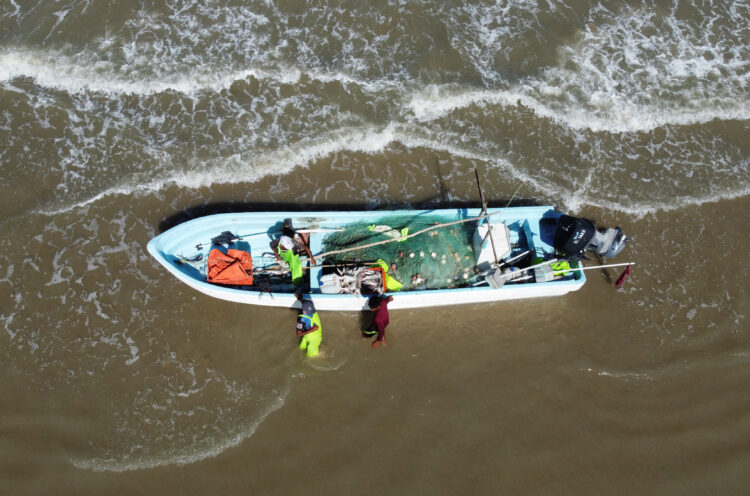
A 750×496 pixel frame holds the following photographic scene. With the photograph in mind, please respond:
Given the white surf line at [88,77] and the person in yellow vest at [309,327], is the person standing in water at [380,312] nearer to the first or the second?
the person in yellow vest at [309,327]

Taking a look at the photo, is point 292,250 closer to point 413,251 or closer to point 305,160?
point 413,251

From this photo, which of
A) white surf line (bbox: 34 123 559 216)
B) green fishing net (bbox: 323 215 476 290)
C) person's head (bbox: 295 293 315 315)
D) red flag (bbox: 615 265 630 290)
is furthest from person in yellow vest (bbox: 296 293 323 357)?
red flag (bbox: 615 265 630 290)

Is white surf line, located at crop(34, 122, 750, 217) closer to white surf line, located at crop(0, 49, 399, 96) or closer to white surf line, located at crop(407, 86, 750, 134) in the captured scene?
white surf line, located at crop(407, 86, 750, 134)

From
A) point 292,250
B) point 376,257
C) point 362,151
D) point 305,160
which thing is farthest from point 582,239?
point 305,160

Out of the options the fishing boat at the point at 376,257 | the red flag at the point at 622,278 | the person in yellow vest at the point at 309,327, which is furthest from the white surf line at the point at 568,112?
the person in yellow vest at the point at 309,327

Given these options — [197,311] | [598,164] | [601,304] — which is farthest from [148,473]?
[598,164]

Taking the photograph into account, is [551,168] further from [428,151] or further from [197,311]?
[197,311]
